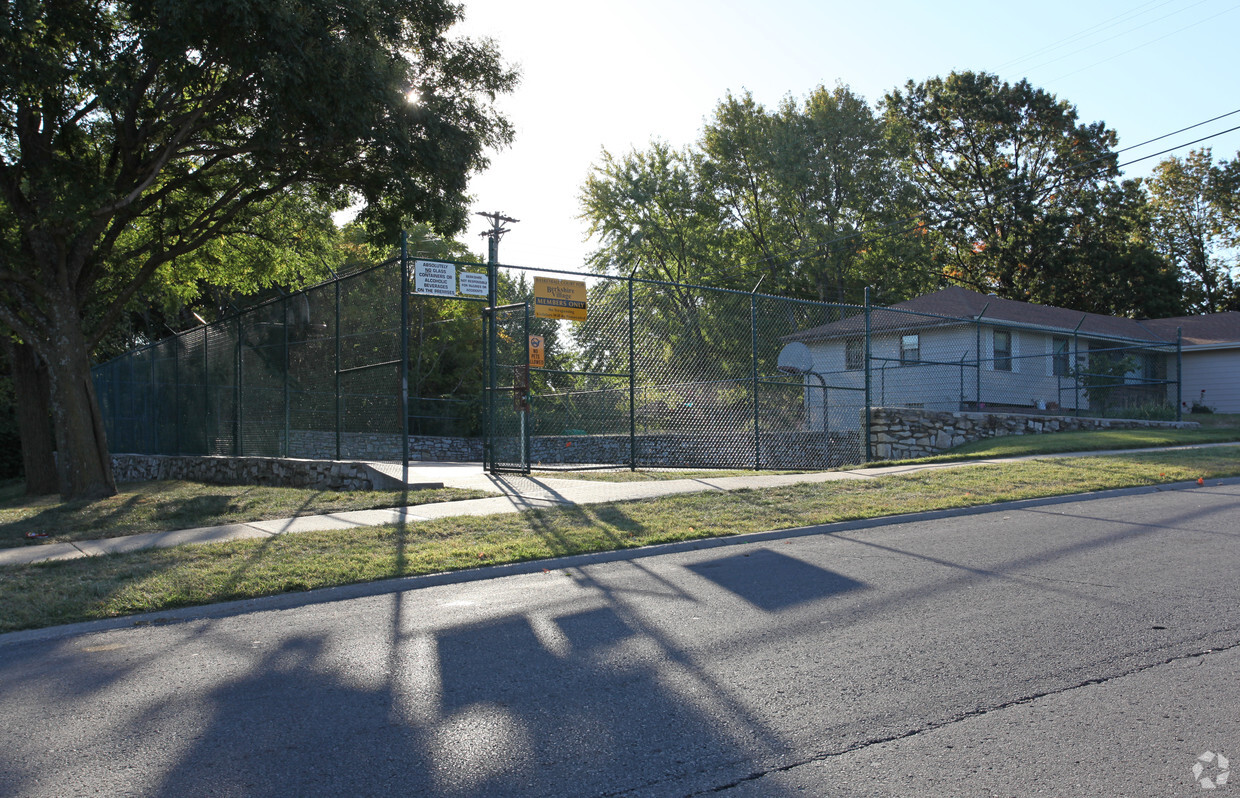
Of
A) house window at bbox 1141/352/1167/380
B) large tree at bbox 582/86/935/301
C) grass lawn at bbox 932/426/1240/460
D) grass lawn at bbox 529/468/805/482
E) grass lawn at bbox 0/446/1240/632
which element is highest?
large tree at bbox 582/86/935/301

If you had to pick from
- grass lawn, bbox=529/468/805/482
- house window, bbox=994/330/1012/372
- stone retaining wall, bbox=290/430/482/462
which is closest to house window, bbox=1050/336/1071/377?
house window, bbox=994/330/1012/372

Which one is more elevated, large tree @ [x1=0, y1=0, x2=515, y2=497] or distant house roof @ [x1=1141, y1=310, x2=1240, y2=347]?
→ large tree @ [x1=0, y1=0, x2=515, y2=497]

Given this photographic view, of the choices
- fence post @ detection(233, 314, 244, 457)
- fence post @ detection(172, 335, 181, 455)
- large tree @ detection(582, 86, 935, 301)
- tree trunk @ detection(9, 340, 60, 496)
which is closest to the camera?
fence post @ detection(233, 314, 244, 457)

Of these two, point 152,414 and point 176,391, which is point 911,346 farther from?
point 152,414

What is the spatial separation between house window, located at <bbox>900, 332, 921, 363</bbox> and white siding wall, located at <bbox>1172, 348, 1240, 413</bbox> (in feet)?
41.5

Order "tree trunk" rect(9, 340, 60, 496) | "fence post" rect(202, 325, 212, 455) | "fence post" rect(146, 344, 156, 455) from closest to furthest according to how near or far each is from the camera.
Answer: "fence post" rect(202, 325, 212, 455) < "tree trunk" rect(9, 340, 60, 496) < "fence post" rect(146, 344, 156, 455)

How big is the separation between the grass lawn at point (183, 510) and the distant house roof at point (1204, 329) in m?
30.3

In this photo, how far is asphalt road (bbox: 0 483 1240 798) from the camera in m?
3.25

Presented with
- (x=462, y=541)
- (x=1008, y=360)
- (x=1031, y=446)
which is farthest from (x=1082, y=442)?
(x=462, y=541)

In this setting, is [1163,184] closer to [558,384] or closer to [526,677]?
[558,384]

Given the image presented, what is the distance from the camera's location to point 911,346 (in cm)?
2809

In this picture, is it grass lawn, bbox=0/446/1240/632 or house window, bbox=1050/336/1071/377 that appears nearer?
grass lawn, bbox=0/446/1240/632

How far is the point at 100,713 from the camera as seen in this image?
401 centimetres

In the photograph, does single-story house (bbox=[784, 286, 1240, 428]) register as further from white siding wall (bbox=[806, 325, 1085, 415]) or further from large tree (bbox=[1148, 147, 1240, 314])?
large tree (bbox=[1148, 147, 1240, 314])
